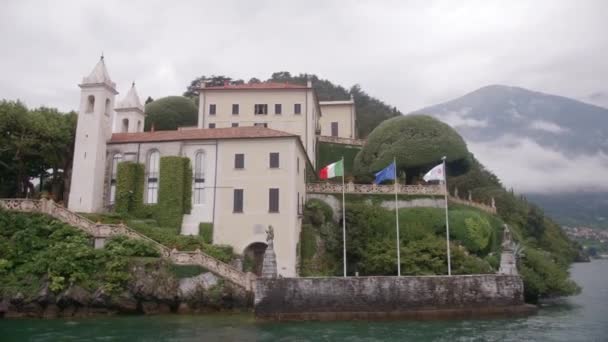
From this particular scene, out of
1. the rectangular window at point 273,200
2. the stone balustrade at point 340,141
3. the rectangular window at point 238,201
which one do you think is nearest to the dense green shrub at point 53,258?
the rectangular window at point 238,201

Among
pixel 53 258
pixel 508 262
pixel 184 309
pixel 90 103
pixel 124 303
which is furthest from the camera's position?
pixel 90 103

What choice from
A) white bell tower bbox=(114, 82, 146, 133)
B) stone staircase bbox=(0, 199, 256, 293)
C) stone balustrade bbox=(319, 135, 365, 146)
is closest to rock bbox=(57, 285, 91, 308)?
stone staircase bbox=(0, 199, 256, 293)

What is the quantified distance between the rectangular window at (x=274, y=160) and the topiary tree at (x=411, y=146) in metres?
12.4

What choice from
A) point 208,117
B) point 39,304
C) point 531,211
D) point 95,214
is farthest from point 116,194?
point 531,211

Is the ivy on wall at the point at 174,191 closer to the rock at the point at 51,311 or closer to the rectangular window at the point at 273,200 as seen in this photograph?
the rectangular window at the point at 273,200

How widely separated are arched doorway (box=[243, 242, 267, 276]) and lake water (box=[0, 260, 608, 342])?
246 inches

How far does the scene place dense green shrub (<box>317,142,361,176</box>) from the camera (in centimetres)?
5447

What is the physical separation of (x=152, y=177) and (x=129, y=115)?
12685 millimetres

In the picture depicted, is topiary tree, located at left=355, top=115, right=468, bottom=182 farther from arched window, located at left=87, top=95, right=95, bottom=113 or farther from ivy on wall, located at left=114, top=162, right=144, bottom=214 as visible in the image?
arched window, located at left=87, top=95, right=95, bottom=113

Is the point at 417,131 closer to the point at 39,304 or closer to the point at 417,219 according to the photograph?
the point at 417,219

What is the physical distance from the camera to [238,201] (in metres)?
36.2

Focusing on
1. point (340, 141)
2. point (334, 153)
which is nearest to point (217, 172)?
point (334, 153)

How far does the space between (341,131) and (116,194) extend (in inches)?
1237

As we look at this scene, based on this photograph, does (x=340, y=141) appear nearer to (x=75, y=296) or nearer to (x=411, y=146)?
(x=411, y=146)
